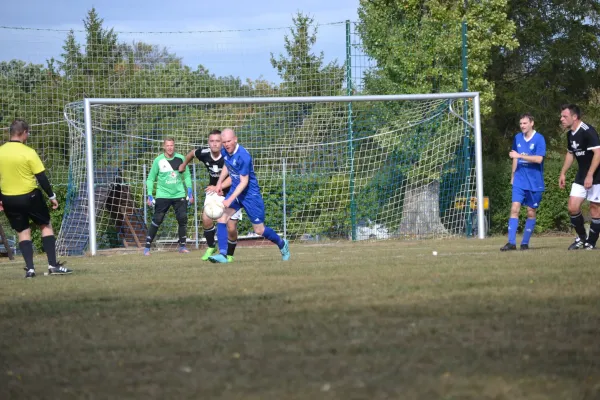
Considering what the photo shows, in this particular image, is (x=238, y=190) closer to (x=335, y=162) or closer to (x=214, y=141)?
(x=214, y=141)

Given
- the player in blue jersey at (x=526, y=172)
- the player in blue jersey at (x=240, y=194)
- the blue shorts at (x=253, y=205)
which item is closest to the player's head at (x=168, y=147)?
the player in blue jersey at (x=240, y=194)

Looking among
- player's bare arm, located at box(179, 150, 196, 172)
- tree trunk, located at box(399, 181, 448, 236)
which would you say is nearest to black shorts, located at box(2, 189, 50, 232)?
player's bare arm, located at box(179, 150, 196, 172)

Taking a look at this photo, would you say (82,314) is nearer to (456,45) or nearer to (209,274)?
(209,274)

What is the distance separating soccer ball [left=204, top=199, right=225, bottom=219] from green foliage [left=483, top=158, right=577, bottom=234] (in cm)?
1186

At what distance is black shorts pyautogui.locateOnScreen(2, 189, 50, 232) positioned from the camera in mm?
10984

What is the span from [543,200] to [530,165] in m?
10.8

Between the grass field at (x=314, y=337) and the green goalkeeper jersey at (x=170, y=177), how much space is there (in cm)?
795

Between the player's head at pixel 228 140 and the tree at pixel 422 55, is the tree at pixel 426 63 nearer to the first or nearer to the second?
the tree at pixel 422 55

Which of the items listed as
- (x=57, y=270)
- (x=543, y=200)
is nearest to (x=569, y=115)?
(x=57, y=270)

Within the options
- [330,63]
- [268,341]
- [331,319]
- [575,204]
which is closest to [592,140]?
[575,204]

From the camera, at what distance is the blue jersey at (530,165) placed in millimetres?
13172

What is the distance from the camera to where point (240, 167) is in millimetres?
11805

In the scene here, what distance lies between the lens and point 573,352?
4449 mm

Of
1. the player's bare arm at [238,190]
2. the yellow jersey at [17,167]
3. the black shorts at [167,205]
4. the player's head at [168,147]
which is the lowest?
the black shorts at [167,205]
